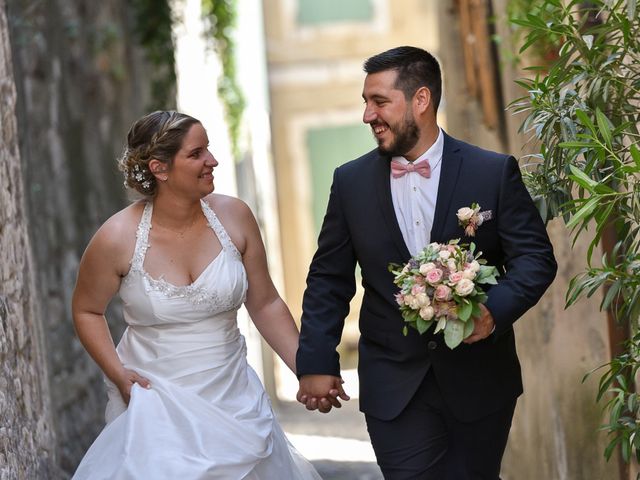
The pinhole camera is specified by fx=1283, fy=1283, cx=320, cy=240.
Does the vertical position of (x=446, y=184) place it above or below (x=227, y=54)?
below

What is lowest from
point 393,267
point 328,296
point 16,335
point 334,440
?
point 334,440

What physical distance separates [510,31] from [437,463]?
2901mm

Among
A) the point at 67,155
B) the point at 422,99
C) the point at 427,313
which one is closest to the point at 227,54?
the point at 67,155

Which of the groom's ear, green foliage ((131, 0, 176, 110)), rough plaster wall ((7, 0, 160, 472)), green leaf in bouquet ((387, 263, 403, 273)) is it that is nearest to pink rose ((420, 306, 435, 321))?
green leaf in bouquet ((387, 263, 403, 273))

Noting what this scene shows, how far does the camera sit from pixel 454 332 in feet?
12.9

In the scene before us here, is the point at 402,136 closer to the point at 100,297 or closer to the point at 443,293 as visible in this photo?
the point at 443,293

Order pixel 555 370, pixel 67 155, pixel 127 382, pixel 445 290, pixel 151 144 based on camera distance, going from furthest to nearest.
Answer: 1. pixel 67 155
2. pixel 555 370
3. pixel 151 144
4. pixel 127 382
5. pixel 445 290

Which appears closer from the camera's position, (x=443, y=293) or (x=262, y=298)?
(x=443, y=293)

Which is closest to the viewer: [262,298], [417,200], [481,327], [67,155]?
[481,327]

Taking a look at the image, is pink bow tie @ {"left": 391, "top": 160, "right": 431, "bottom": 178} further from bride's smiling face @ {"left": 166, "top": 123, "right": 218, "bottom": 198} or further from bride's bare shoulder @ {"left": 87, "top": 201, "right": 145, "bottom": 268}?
bride's bare shoulder @ {"left": 87, "top": 201, "right": 145, "bottom": 268}

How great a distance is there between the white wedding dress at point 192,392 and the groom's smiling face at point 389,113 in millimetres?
832

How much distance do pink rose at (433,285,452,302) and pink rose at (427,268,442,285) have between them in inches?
0.9

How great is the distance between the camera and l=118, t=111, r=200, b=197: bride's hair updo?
472 centimetres

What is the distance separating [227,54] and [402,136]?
892cm
